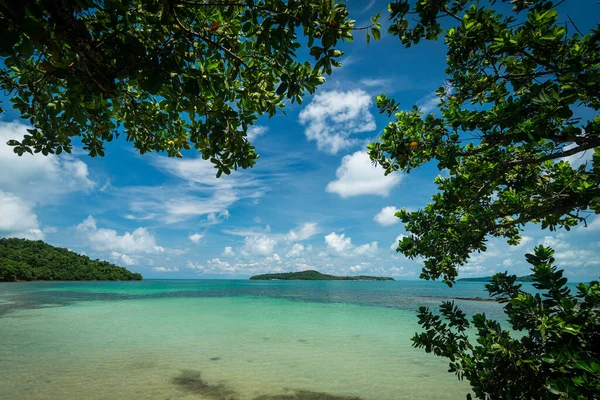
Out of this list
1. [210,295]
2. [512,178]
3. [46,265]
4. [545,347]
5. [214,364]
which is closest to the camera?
[545,347]

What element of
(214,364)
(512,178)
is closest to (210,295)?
(214,364)

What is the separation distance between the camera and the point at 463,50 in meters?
3.21

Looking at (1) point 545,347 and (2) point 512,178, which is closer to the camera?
(1) point 545,347

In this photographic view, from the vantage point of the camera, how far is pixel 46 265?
281 ft

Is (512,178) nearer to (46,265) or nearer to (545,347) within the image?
(545,347)

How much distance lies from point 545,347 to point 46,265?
116 meters

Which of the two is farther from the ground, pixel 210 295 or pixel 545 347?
pixel 545 347

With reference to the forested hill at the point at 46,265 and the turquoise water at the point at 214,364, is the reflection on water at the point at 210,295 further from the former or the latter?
the turquoise water at the point at 214,364

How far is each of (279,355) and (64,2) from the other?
10572mm

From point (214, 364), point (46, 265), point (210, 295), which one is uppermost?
point (46, 265)

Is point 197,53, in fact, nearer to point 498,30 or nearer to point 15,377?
point 498,30

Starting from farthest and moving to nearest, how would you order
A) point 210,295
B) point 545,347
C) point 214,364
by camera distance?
point 210,295, point 214,364, point 545,347

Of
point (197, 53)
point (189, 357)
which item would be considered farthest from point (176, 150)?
point (189, 357)

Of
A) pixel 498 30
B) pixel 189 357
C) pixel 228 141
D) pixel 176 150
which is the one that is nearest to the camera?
pixel 498 30
